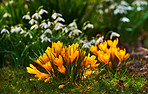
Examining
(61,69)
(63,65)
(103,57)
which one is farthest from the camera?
(103,57)

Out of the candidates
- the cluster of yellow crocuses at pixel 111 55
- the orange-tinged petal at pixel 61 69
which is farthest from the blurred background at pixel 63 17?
the orange-tinged petal at pixel 61 69

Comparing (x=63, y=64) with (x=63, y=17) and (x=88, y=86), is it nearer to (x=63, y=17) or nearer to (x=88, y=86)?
(x=88, y=86)

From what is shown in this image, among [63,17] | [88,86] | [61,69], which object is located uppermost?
[63,17]

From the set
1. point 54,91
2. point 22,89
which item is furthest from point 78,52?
point 22,89

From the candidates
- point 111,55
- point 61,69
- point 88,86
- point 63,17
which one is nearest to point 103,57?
point 111,55

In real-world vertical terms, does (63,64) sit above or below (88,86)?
above

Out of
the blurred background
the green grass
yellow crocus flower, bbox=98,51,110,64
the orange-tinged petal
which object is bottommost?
the green grass

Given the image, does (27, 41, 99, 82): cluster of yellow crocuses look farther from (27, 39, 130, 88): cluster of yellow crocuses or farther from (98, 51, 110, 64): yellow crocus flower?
(98, 51, 110, 64): yellow crocus flower

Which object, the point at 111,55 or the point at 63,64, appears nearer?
the point at 63,64

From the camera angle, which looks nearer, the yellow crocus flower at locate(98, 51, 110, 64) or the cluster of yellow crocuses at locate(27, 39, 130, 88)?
the cluster of yellow crocuses at locate(27, 39, 130, 88)

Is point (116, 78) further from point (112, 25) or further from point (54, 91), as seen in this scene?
point (112, 25)

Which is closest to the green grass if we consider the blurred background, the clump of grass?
the clump of grass
